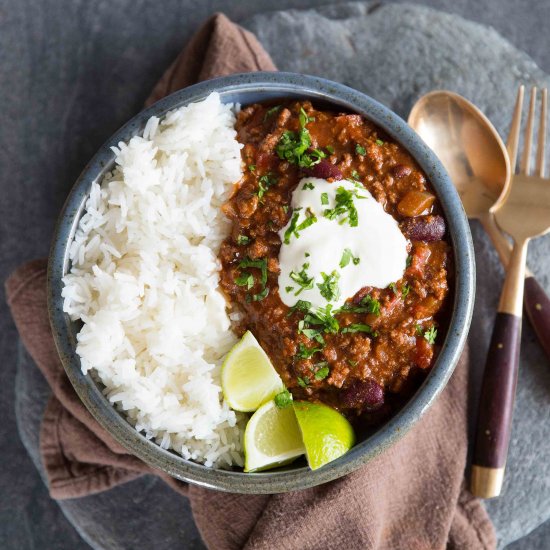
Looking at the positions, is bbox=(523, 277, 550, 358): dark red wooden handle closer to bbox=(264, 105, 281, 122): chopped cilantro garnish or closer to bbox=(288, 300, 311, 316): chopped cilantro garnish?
bbox=(288, 300, 311, 316): chopped cilantro garnish

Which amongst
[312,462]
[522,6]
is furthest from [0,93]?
[522,6]

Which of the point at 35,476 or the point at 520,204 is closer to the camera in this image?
the point at 520,204

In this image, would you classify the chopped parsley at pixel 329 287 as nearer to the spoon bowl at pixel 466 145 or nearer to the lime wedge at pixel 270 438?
the lime wedge at pixel 270 438

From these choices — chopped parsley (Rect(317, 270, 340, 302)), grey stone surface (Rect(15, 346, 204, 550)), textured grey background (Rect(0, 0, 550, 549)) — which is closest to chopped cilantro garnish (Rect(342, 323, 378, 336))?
chopped parsley (Rect(317, 270, 340, 302))

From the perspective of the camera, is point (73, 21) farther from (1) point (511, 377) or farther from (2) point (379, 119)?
(1) point (511, 377)

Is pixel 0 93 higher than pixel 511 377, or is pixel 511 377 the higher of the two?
pixel 0 93

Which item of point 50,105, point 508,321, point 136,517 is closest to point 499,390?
point 508,321
